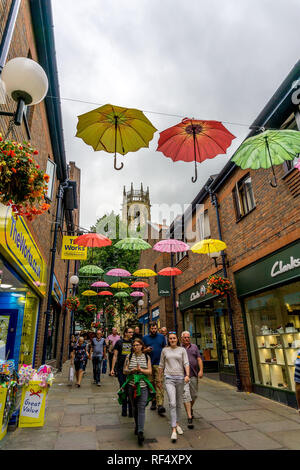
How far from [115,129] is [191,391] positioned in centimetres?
563

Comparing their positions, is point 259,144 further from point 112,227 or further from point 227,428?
point 112,227

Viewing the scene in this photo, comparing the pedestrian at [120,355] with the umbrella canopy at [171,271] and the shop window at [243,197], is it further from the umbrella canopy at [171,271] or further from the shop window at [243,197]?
the umbrella canopy at [171,271]

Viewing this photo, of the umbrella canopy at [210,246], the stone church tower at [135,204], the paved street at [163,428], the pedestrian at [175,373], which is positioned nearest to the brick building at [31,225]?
the paved street at [163,428]

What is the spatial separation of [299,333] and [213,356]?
7.66 meters

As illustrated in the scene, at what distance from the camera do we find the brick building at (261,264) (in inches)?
282

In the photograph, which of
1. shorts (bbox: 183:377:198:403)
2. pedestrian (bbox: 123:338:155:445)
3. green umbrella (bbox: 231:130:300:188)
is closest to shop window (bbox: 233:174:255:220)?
green umbrella (bbox: 231:130:300:188)

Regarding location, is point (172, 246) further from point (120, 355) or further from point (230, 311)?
point (120, 355)

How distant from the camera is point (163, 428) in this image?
17.6 feet

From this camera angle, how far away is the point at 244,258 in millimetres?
9172

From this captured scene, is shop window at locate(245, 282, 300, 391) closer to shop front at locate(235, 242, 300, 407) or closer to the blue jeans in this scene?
shop front at locate(235, 242, 300, 407)

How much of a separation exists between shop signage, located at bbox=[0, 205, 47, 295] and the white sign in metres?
6.11

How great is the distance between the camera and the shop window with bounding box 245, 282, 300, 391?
7.19 metres

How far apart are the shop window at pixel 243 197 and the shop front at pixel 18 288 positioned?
6600 millimetres

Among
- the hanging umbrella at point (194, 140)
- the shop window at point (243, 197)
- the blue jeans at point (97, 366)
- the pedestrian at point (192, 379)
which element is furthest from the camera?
the blue jeans at point (97, 366)
